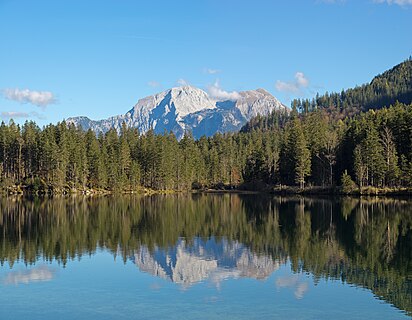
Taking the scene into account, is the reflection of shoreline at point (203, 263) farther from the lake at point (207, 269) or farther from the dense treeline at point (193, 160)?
the dense treeline at point (193, 160)

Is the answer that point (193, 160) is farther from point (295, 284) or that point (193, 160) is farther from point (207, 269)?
point (295, 284)

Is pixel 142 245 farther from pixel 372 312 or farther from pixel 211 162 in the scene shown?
pixel 211 162

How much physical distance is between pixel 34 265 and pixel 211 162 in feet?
418

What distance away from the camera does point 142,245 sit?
41156 mm

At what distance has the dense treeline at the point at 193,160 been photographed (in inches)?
4220

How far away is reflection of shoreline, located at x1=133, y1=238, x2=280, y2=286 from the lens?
30078 mm

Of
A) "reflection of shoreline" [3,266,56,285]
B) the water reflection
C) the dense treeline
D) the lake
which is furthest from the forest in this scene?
"reflection of shoreline" [3,266,56,285]

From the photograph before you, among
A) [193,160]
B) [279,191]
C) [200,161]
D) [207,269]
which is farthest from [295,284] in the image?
[200,161]

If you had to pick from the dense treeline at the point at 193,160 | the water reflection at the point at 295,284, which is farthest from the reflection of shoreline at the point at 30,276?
the dense treeline at the point at 193,160

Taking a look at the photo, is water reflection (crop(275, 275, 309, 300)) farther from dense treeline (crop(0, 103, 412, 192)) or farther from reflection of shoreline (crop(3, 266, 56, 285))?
dense treeline (crop(0, 103, 412, 192))

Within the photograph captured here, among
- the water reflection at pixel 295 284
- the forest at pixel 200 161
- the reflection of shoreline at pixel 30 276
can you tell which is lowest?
the water reflection at pixel 295 284

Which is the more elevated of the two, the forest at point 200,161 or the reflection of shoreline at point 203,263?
the forest at point 200,161

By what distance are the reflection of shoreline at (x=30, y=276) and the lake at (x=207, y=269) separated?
0.19ft

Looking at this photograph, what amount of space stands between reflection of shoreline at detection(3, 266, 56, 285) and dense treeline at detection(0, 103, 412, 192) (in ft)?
265
